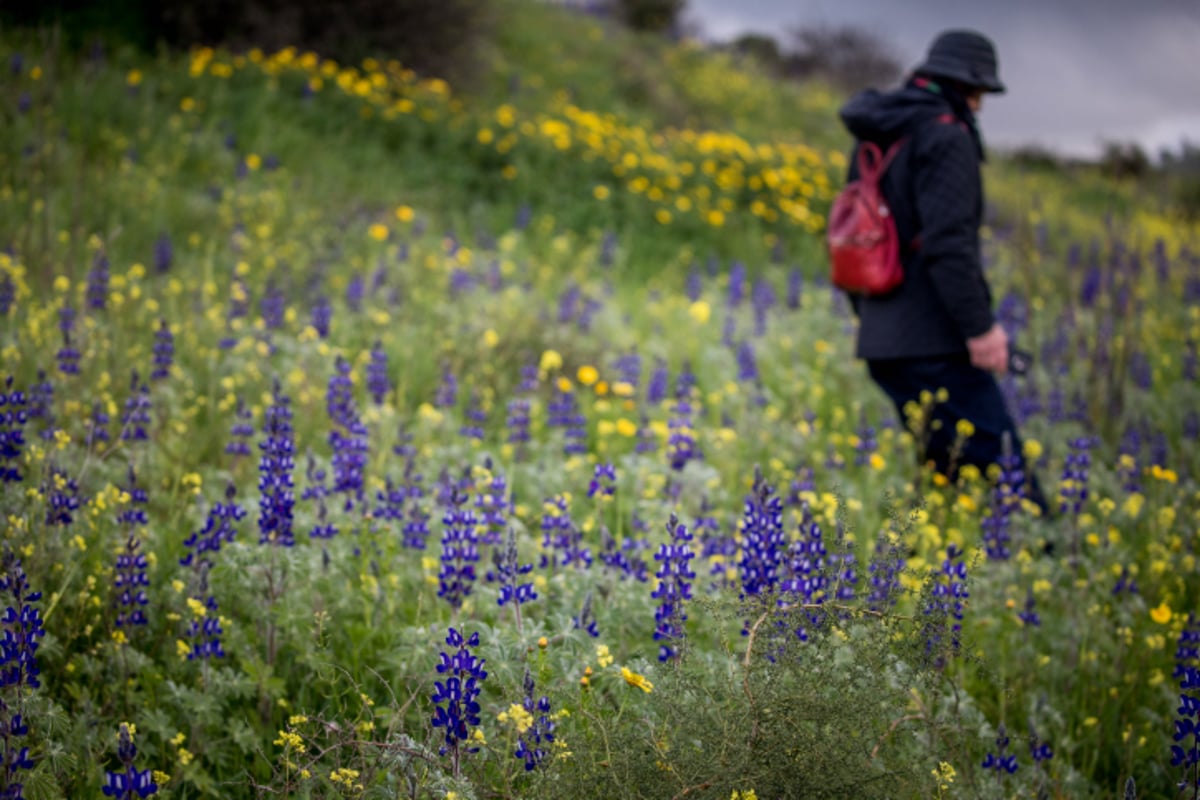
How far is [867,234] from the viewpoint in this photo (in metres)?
4.19

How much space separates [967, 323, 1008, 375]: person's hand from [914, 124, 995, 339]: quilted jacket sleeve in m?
0.04

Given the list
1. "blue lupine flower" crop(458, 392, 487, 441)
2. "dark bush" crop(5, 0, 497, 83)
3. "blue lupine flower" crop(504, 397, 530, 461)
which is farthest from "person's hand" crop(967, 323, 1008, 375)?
"dark bush" crop(5, 0, 497, 83)

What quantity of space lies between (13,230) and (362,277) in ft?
6.48

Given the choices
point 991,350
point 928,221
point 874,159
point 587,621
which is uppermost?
point 874,159

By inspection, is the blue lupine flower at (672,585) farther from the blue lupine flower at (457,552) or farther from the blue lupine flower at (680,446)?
the blue lupine flower at (680,446)

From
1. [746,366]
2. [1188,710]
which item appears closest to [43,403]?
[746,366]

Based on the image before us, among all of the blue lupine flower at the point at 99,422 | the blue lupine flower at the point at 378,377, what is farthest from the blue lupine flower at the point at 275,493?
the blue lupine flower at the point at 378,377

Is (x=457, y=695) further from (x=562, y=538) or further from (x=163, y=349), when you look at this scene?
(x=163, y=349)

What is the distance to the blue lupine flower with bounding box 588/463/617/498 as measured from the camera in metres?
2.99

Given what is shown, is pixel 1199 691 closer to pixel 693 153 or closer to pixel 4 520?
pixel 4 520

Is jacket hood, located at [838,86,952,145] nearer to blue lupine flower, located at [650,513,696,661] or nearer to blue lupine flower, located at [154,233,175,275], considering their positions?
blue lupine flower, located at [650,513,696,661]

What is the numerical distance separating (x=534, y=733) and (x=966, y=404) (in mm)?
3044

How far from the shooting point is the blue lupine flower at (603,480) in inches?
118

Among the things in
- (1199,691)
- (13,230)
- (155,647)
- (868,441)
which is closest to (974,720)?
(1199,691)
